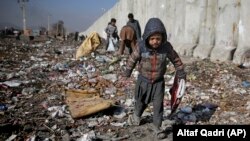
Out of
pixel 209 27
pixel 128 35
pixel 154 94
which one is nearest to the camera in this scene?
pixel 154 94

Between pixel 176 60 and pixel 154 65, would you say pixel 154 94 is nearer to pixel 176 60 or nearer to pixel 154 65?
pixel 154 65

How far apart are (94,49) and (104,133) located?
8127 millimetres

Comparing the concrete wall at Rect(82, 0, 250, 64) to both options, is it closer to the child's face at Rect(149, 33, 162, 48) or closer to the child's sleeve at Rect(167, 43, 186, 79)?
the child's sleeve at Rect(167, 43, 186, 79)

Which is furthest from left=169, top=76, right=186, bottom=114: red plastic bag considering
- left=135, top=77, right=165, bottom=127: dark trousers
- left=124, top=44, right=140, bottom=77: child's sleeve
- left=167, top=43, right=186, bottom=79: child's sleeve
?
left=124, top=44, right=140, bottom=77: child's sleeve

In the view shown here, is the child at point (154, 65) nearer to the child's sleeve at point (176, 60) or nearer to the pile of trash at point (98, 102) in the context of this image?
the child's sleeve at point (176, 60)

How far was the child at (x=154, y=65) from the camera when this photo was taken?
4648 mm

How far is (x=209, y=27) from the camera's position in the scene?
11.1 metres

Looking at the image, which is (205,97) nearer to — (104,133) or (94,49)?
(104,133)

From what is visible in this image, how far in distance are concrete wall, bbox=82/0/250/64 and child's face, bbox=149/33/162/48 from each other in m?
5.20

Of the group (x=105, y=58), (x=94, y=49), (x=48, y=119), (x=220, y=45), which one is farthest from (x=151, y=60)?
(x=94, y=49)

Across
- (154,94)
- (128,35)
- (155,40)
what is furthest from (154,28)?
(128,35)

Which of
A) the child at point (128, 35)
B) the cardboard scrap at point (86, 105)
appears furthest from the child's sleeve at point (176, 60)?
the child at point (128, 35)

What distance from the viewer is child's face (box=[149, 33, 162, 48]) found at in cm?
459

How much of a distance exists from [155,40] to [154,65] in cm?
35
